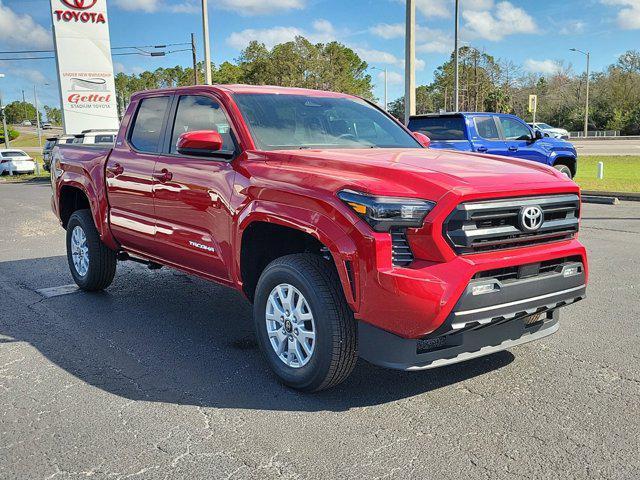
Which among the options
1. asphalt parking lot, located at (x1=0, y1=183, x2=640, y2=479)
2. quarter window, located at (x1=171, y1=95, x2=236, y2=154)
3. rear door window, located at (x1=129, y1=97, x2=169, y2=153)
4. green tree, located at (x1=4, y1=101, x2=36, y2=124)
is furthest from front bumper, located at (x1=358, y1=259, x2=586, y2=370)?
green tree, located at (x1=4, y1=101, x2=36, y2=124)

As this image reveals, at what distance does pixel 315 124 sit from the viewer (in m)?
4.94

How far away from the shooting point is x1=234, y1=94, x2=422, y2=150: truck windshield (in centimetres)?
464

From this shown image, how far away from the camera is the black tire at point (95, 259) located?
6.36 meters

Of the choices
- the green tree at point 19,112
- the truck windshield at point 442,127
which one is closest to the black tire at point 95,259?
the truck windshield at point 442,127

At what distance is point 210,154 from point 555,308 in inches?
100

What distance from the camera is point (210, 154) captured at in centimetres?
461

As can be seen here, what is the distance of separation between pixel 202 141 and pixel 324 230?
1.26 m

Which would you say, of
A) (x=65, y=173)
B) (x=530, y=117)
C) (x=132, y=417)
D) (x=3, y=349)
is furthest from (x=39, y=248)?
(x=530, y=117)

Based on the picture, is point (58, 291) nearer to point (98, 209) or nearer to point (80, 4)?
point (98, 209)

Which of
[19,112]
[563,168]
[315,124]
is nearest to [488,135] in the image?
[563,168]

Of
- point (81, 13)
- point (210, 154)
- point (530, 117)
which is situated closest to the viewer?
point (210, 154)

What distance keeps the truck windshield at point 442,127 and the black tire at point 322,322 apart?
33.5 feet

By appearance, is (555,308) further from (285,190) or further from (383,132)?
(383,132)

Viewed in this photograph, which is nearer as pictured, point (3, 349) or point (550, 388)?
point (550, 388)
